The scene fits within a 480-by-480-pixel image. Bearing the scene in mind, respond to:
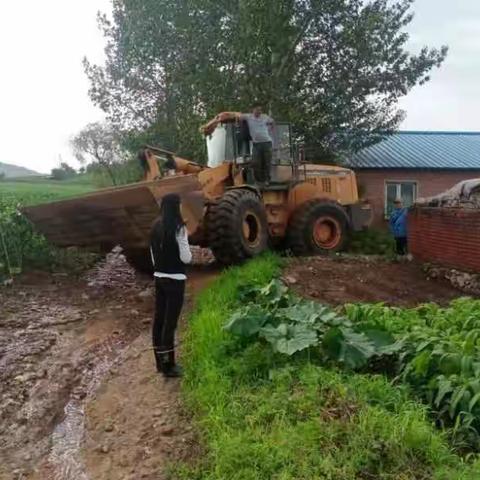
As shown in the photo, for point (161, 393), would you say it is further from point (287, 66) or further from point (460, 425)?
point (287, 66)

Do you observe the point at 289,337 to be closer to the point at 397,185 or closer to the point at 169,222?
the point at 169,222

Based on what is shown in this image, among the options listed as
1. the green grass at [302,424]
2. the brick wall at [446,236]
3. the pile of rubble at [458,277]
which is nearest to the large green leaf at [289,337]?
the green grass at [302,424]

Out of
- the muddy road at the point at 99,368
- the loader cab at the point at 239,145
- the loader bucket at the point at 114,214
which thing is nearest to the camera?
the muddy road at the point at 99,368

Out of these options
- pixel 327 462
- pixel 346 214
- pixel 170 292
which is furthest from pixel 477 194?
pixel 327 462

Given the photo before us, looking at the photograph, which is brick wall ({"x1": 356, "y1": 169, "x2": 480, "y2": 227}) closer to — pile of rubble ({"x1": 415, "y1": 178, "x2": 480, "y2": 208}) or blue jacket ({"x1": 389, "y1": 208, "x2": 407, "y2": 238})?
blue jacket ({"x1": 389, "y1": 208, "x2": 407, "y2": 238})

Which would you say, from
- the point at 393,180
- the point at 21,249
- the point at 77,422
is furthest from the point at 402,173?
the point at 77,422

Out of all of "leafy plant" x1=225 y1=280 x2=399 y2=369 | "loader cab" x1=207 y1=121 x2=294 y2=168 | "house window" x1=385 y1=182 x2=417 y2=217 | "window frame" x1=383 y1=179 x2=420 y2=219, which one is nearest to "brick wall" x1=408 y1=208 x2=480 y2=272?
"loader cab" x1=207 y1=121 x2=294 y2=168

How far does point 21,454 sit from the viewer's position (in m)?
4.76

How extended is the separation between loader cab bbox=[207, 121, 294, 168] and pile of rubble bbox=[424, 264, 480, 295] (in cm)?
325

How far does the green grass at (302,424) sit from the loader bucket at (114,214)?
381 centimetres

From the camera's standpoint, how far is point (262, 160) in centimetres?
1134

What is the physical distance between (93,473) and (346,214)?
30.9ft

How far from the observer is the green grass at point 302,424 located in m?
3.60

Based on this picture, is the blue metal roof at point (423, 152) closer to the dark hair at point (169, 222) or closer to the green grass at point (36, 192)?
the green grass at point (36, 192)
